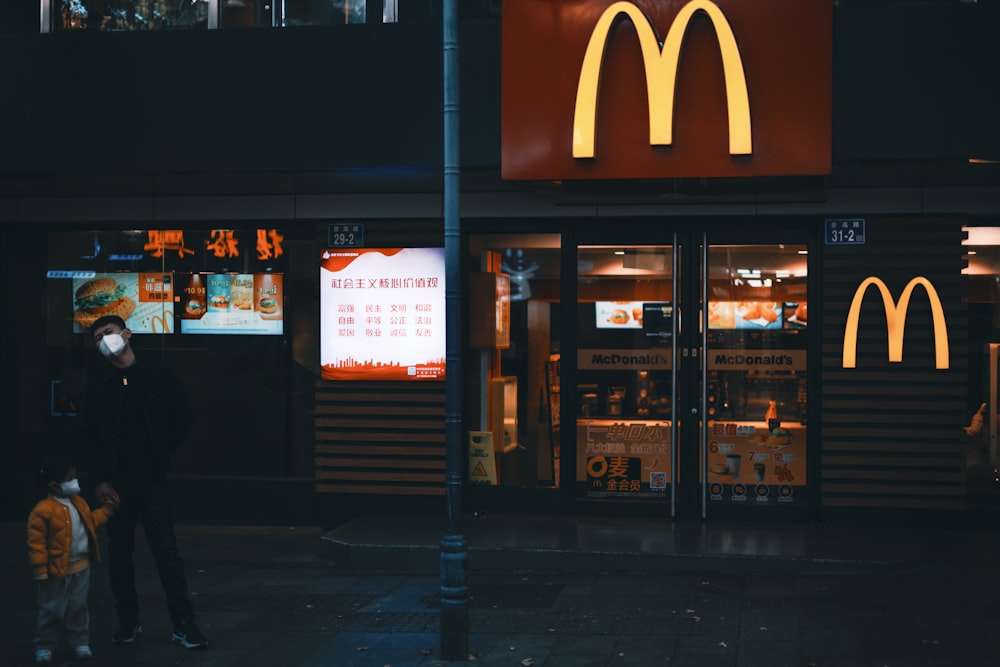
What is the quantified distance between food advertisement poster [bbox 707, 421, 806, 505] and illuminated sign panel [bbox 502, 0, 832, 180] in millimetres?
3138

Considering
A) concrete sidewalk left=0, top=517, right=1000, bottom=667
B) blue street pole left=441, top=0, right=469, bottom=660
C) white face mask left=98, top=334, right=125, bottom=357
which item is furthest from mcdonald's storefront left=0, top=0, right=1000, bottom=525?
white face mask left=98, top=334, right=125, bottom=357

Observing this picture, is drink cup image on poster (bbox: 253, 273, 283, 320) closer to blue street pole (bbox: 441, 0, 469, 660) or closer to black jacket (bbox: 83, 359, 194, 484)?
black jacket (bbox: 83, 359, 194, 484)

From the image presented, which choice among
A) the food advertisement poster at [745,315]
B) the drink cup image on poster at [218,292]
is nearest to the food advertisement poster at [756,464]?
the food advertisement poster at [745,315]

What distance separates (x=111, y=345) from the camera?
800 cm

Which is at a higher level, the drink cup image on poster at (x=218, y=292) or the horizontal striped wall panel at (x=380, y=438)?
the drink cup image on poster at (x=218, y=292)

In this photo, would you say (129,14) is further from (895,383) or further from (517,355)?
(895,383)

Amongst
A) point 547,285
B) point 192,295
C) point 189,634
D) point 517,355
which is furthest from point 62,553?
point 547,285

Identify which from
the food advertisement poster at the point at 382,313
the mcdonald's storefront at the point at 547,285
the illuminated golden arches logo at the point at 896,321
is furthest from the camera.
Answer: the food advertisement poster at the point at 382,313

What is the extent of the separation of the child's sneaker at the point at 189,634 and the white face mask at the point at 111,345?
1857 millimetres

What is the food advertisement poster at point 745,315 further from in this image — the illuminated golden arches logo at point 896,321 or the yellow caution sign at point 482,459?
the yellow caution sign at point 482,459

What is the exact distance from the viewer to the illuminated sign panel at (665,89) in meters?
9.84

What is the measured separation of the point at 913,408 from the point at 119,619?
7.45 m

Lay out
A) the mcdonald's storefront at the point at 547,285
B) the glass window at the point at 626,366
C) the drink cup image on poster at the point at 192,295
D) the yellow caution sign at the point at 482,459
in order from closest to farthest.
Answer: the mcdonald's storefront at the point at 547,285 → the glass window at the point at 626,366 → the yellow caution sign at the point at 482,459 → the drink cup image on poster at the point at 192,295

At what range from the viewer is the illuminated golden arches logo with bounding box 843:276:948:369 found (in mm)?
11414
